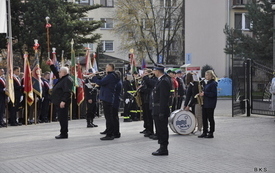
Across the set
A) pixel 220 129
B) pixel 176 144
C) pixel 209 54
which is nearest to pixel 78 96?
pixel 220 129

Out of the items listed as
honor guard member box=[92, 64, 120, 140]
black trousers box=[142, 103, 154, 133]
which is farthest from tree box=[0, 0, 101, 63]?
honor guard member box=[92, 64, 120, 140]

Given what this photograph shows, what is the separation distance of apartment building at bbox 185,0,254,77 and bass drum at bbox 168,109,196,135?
36.7m

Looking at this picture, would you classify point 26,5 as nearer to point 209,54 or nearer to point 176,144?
point 209,54

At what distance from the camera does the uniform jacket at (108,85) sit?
14162 millimetres

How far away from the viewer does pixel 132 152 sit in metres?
11.8

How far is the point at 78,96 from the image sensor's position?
70.8ft

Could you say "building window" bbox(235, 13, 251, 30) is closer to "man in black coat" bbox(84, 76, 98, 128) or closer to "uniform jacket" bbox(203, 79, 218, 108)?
"man in black coat" bbox(84, 76, 98, 128)

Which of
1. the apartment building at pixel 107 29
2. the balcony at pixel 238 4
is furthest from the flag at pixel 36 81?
the apartment building at pixel 107 29

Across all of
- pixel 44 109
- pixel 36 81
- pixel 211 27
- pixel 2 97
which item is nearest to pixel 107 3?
pixel 211 27

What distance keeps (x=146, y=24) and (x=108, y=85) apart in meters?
44.5

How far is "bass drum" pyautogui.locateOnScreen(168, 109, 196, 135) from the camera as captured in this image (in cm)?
1467

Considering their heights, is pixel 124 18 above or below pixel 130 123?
above

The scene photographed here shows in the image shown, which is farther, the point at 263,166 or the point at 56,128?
the point at 56,128

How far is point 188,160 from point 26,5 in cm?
2885
